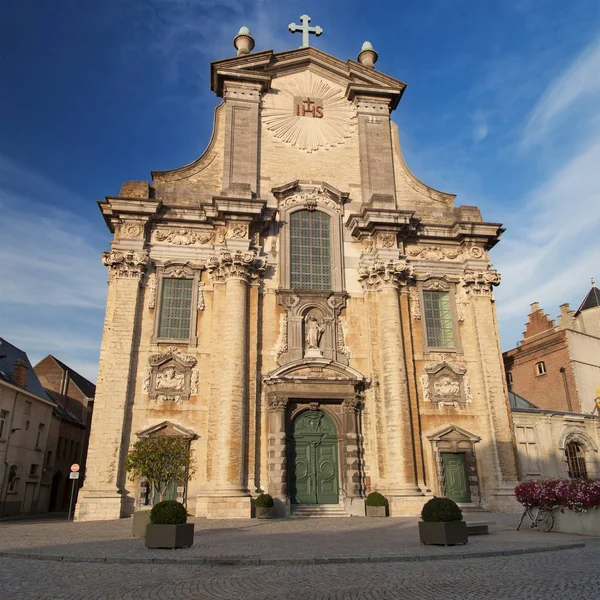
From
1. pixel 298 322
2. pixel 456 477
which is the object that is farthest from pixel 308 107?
pixel 456 477

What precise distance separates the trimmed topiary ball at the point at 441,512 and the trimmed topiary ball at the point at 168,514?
5079 mm

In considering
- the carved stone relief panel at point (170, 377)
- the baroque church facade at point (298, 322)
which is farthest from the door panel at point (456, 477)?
the carved stone relief panel at point (170, 377)

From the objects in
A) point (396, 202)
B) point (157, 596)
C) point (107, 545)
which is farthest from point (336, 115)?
point (157, 596)

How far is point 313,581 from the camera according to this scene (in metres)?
8.11

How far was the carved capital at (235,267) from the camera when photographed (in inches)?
864

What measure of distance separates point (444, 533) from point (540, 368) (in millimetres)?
27984

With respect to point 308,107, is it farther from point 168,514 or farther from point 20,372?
point 168,514

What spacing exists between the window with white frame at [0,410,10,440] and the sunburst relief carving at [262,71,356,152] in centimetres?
1750

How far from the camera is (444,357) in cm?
2308

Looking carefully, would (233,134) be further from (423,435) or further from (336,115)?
(423,435)

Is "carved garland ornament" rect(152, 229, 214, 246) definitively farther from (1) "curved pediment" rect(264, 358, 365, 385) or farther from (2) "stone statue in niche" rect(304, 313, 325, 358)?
(1) "curved pediment" rect(264, 358, 365, 385)

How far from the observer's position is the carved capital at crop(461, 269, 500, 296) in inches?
944

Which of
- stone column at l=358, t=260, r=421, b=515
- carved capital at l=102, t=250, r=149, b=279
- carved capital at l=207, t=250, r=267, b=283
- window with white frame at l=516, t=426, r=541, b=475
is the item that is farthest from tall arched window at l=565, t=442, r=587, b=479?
carved capital at l=102, t=250, r=149, b=279

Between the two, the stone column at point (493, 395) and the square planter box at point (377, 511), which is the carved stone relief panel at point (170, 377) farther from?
the stone column at point (493, 395)
